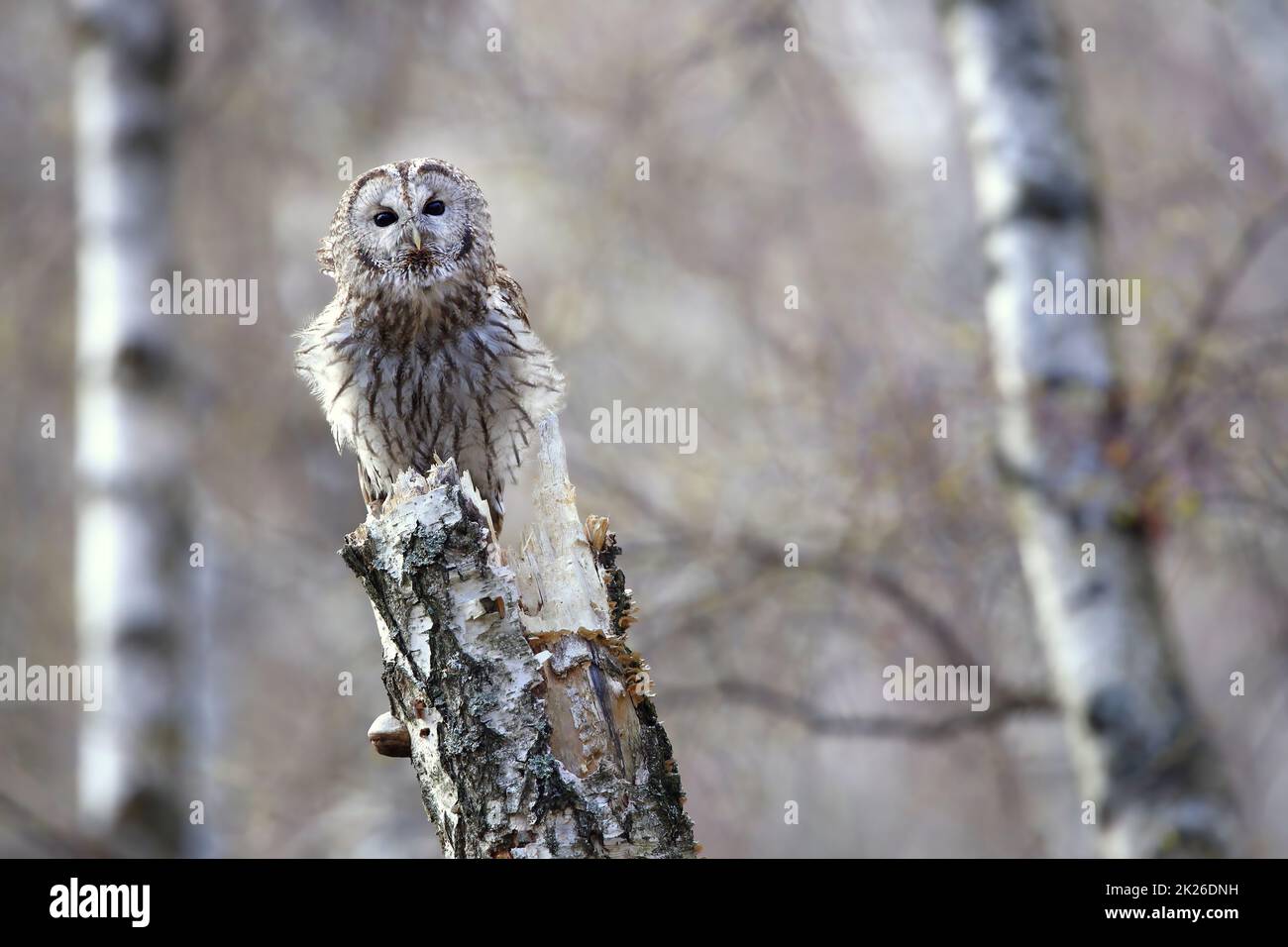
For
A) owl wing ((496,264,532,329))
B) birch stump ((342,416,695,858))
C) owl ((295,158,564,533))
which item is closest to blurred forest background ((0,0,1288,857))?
birch stump ((342,416,695,858))

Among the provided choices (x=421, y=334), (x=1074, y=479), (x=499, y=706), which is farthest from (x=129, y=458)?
(x=1074, y=479)

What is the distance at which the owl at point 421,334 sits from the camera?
422cm

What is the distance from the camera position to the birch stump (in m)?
2.62

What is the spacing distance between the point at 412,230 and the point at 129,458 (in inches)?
104

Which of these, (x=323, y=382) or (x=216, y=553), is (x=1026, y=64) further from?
(x=216, y=553)

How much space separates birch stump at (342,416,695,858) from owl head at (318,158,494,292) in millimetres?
1494

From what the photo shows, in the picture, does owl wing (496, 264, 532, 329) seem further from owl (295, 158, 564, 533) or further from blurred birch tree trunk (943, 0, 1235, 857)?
blurred birch tree trunk (943, 0, 1235, 857)

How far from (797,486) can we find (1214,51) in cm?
847

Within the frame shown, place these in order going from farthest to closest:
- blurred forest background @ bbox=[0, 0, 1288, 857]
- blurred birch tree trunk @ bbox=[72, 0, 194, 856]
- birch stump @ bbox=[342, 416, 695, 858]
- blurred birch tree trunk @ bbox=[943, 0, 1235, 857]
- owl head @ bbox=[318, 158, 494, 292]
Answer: blurred forest background @ bbox=[0, 0, 1288, 857] < blurred birch tree trunk @ bbox=[72, 0, 194, 856] < blurred birch tree trunk @ bbox=[943, 0, 1235, 857] < owl head @ bbox=[318, 158, 494, 292] < birch stump @ bbox=[342, 416, 695, 858]

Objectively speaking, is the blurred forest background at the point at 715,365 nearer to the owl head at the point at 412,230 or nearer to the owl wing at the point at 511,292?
the owl head at the point at 412,230

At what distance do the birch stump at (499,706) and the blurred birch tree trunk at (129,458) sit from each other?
3579mm

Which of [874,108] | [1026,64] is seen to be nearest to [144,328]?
[1026,64]
